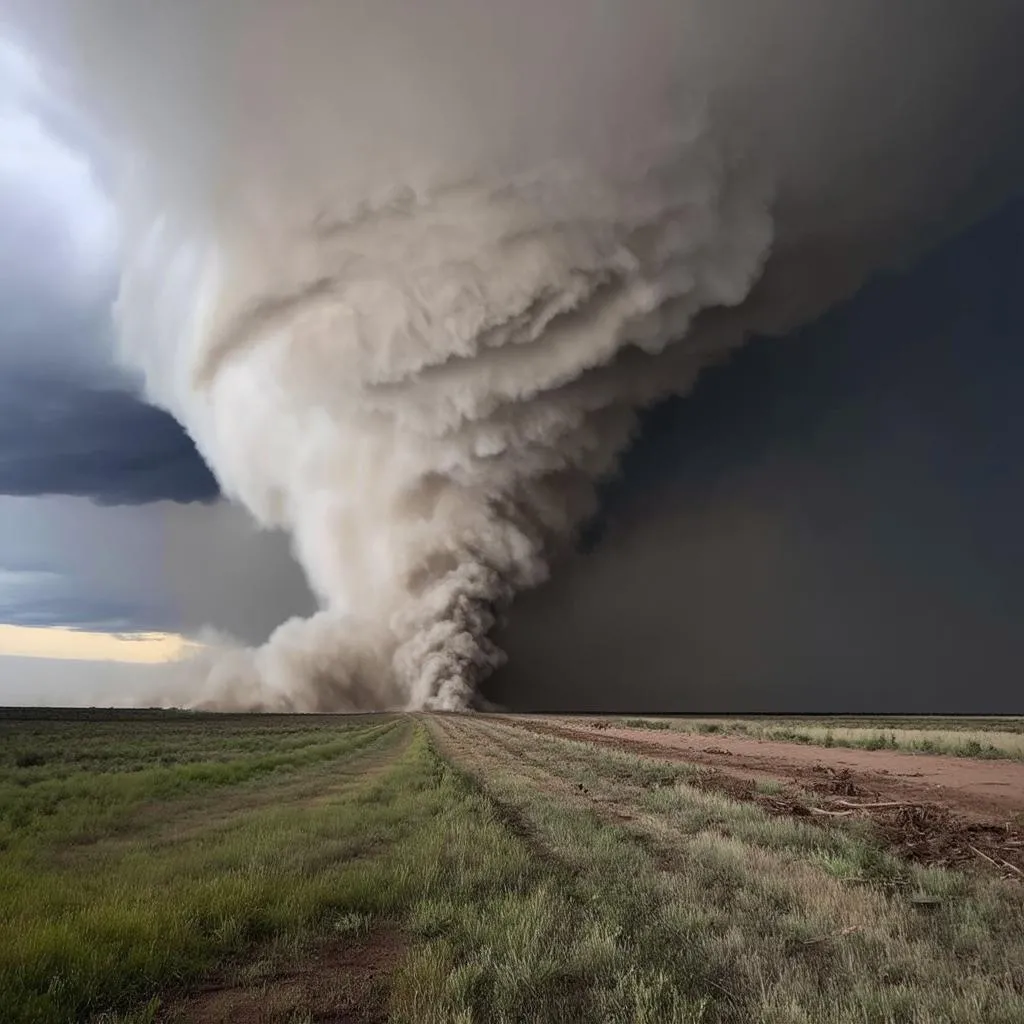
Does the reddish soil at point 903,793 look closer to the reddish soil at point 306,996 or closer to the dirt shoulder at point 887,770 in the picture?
the dirt shoulder at point 887,770

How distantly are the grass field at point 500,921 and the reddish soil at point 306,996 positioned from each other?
0.08 ft

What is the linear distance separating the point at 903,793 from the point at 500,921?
13712 millimetres

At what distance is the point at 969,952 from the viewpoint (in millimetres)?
6566

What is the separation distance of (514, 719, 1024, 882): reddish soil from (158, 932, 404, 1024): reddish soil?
313 inches

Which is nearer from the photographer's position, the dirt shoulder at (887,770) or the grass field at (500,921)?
the grass field at (500,921)

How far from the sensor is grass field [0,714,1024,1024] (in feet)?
18.1

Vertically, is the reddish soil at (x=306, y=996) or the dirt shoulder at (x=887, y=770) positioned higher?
the dirt shoulder at (x=887, y=770)

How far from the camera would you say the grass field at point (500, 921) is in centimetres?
553

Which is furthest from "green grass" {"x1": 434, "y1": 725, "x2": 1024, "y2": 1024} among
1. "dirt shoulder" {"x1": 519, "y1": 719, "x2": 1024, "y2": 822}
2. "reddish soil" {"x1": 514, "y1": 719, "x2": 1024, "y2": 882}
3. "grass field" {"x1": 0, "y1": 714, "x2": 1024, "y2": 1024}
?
"dirt shoulder" {"x1": 519, "y1": 719, "x2": 1024, "y2": 822}

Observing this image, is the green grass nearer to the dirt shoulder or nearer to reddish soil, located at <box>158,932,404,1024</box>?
reddish soil, located at <box>158,932,404,1024</box>

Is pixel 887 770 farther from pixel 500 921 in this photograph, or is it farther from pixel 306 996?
pixel 306 996

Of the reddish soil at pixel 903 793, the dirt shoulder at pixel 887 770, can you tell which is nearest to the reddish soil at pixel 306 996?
the reddish soil at pixel 903 793

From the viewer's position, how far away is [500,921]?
283 inches

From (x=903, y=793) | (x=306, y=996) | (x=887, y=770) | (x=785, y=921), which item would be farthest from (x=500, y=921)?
(x=887, y=770)
